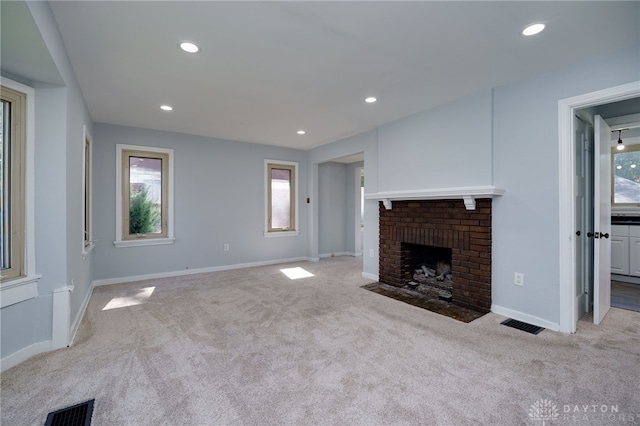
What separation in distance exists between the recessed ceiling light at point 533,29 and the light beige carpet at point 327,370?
7.91ft

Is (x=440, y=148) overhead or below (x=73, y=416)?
overhead

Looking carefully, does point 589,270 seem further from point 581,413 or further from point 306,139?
point 306,139

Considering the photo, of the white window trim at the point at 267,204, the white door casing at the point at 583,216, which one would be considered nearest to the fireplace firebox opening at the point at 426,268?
the white door casing at the point at 583,216

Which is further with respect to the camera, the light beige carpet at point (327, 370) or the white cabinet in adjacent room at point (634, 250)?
the white cabinet in adjacent room at point (634, 250)

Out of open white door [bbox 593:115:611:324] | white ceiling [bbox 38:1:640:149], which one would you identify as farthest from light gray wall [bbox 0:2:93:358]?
open white door [bbox 593:115:611:324]

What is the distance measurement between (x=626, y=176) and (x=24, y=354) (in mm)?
7643

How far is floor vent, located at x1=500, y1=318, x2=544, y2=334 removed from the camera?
268 cm

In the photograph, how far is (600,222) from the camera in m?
2.81

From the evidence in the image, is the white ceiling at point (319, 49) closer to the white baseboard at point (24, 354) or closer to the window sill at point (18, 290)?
the window sill at point (18, 290)

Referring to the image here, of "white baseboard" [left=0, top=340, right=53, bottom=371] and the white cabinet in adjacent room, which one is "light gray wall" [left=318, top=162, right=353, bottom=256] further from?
"white baseboard" [left=0, top=340, right=53, bottom=371]

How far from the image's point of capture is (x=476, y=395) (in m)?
1.77

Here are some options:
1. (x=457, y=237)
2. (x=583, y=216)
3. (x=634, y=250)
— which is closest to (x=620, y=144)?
(x=634, y=250)

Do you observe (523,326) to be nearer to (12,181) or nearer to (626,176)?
(626,176)

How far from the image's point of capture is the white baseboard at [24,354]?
205cm
